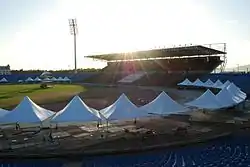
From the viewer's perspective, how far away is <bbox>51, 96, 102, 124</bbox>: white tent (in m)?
23.1

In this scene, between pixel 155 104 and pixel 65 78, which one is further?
pixel 65 78

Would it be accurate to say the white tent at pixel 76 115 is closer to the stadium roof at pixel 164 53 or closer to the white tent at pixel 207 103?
the white tent at pixel 207 103

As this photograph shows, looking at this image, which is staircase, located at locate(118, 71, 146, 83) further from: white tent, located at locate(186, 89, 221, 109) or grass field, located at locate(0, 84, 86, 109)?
white tent, located at locate(186, 89, 221, 109)

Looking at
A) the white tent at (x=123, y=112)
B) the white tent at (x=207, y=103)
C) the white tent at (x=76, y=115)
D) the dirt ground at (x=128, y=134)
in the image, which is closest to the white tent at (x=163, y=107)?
the white tent at (x=123, y=112)

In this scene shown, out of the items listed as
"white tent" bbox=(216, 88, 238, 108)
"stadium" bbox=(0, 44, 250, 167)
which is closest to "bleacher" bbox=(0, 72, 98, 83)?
"stadium" bbox=(0, 44, 250, 167)

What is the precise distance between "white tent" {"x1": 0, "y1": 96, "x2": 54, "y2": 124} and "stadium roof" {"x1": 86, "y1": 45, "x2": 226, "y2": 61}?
171ft

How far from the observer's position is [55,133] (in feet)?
82.6

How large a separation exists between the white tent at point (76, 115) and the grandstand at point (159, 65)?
1987 inches

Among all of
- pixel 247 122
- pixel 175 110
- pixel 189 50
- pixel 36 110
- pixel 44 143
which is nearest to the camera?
pixel 44 143

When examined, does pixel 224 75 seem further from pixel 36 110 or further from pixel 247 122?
pixel 36 110

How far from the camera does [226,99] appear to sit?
32.9m

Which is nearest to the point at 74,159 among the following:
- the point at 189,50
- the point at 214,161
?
the point at 214,161

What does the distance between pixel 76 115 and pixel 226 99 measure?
16435mm

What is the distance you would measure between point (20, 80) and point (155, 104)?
94.6 metres
